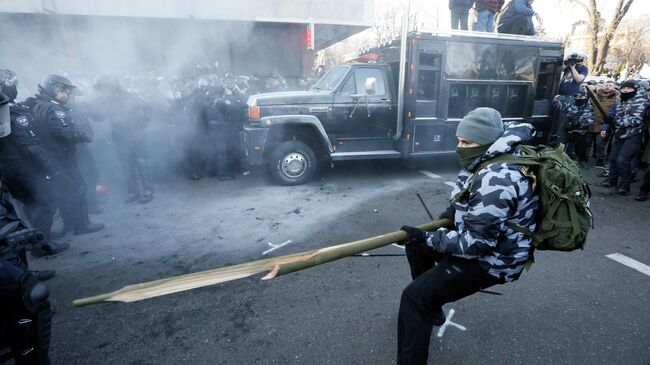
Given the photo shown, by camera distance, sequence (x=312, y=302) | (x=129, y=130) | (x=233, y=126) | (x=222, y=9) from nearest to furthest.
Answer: (x=312, y=302) < (x=129, y=130) < (x=233, y=126) < (x=222, y=9)

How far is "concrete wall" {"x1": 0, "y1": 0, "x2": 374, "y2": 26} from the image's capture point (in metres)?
11.6

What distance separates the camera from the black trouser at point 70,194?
419 cm

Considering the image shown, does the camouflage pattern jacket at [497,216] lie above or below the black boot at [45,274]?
above

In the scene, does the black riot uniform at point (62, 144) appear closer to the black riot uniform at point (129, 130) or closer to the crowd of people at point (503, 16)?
the black riot uniform at point (129, 130)

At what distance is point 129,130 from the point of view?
18.2 feet

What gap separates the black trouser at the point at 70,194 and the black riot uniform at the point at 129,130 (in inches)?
48.3

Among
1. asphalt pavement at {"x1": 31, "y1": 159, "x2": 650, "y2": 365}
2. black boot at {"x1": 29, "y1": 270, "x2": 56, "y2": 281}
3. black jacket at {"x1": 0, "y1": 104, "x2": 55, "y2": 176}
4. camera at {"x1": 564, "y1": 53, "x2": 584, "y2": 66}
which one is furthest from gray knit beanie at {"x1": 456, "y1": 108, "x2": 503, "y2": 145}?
camera at {"x1": 564, "y1": 53, "x2": 584, "y2": 66}

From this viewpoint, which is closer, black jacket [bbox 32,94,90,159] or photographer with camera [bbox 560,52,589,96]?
black jacket [bbox 32,94,90,159]

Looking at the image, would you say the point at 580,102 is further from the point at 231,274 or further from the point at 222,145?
the point at 231,274

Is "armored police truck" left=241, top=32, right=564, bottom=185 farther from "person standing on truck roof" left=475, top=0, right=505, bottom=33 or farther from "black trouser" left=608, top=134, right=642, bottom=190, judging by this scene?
"black trouser" left=608, top=134, right=642, bottom=190

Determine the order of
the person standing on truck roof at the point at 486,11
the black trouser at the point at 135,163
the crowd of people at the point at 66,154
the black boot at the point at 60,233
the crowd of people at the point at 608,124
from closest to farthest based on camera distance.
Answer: the crowd of people at the point at 66,154 < the black boot at the point at 60,233 < the crowd of people at the point at 608,124 < the black trouser at the point at 135,163 < the person standing on truck roof at the point at 486,11

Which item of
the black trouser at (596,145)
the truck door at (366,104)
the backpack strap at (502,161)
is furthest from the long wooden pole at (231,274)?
the black trouser at (596,145)

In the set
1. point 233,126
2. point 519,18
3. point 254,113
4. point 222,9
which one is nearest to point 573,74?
point 519,18

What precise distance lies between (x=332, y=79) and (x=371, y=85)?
2.74 feet
